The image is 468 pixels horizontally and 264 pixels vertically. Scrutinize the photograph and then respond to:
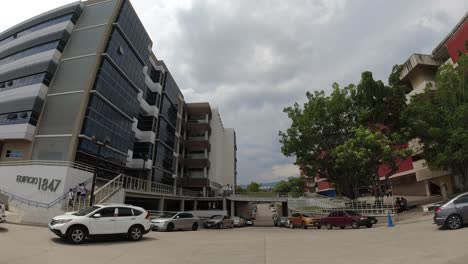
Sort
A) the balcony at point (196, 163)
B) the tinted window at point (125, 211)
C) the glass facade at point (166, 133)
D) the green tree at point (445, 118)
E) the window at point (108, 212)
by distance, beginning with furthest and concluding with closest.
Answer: the balcony at point (196, 163)
the glass facade at point (166, 133)
the green tree at point (445, 118)
the tinted window at point (125, 211)
the window at point (108, 212)

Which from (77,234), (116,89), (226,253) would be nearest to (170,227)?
(77,234)

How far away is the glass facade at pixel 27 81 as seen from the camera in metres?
32.1

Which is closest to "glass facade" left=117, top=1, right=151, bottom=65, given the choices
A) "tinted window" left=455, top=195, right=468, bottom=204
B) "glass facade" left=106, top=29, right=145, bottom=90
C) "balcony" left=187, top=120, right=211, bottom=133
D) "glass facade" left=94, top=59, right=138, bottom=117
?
"glass facade" left=106, top=29, right=145, bottom=90

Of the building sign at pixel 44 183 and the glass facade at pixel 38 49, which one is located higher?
the glass facade at pixel 38 49

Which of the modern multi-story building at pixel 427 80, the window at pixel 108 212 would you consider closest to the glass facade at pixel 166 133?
the modern multi-story building at pixel 427 80

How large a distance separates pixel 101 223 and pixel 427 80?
41.9 metres

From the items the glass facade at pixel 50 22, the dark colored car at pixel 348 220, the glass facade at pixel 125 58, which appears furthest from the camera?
the glass facade at pixel 50 22

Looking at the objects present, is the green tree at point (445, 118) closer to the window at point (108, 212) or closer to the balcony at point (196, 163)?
the window at point (108, 212)

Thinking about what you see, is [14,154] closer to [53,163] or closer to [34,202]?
[53,163]

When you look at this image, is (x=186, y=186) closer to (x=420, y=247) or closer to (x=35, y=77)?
(x=35, y=77)

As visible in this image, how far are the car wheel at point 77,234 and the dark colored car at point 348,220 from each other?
1901cm

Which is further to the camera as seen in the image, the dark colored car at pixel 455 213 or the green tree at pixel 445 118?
the green tree at pixel 445 118

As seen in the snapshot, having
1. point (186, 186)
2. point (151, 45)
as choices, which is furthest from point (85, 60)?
point (186, 186)

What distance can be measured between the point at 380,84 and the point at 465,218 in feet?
66.0
